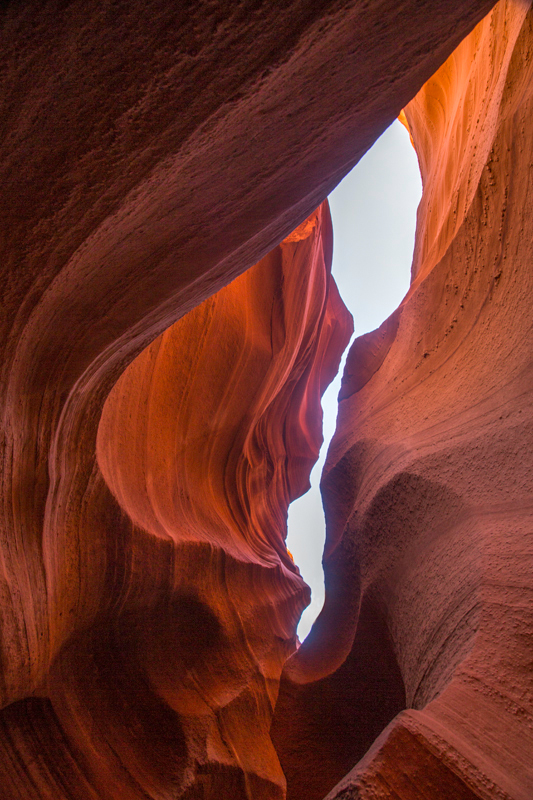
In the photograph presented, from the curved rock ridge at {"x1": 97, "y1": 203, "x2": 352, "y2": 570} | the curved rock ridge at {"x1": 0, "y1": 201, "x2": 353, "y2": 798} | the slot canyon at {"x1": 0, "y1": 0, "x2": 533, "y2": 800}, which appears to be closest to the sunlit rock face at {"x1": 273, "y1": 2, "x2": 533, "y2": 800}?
the slot canyon at {"x1": 0, "y1": 0, "x2": 533, "y2": 800}

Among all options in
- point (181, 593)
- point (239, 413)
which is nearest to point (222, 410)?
point (239, 413)

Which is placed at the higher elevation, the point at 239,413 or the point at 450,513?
the point at 239,413

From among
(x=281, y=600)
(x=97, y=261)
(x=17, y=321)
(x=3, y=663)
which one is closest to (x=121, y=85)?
(x=97, y=261)

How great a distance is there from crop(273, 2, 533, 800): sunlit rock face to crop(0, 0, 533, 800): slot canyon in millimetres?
14

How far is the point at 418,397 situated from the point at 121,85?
260 centimetres

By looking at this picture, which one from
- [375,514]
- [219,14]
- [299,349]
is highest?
[299,349]

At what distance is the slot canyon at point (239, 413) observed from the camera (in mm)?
1130

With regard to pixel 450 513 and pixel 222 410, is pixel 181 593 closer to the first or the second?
pixel 222 410

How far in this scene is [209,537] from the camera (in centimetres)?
384

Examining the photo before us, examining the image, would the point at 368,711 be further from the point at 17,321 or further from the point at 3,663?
the point at 17,321

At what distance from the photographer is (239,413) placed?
4.68 m

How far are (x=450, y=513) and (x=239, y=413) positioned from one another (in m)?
2.80

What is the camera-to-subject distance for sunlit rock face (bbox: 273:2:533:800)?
136cm

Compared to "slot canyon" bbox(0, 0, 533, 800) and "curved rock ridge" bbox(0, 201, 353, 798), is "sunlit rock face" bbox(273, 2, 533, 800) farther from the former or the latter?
"curved rock ridge" bbox(0, 201, 353, 798)
